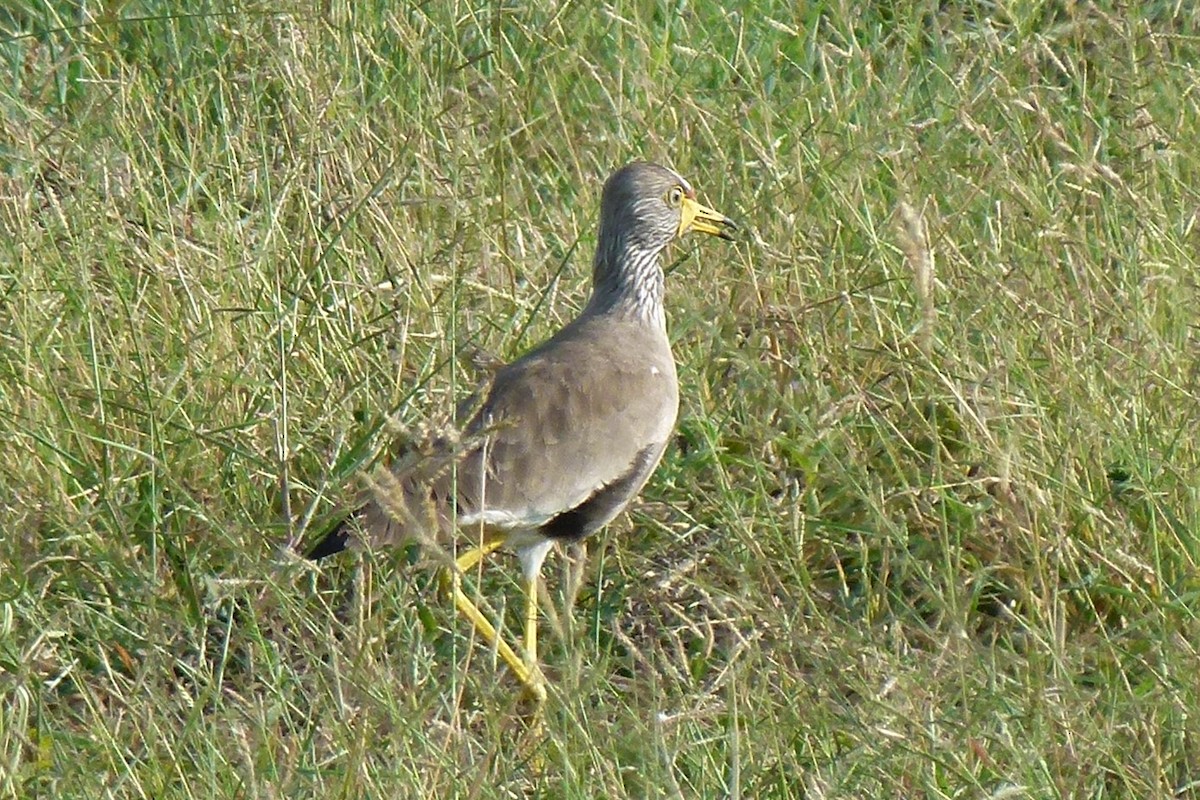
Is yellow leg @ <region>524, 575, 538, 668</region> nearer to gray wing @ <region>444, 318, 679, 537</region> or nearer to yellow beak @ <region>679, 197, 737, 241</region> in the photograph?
gray wing @ <region>444, 318, 679, 537</region>

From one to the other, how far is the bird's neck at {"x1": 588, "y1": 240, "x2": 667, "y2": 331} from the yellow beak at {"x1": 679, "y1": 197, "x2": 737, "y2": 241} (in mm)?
121

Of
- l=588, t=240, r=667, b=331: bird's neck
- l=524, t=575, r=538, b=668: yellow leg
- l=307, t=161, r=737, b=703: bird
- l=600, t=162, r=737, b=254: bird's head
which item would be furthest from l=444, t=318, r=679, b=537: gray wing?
l=600, t=162, r=737, b=254: bird's head

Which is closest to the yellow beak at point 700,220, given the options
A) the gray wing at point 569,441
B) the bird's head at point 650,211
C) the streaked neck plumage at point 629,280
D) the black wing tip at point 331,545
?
the bird's head at point 650,211

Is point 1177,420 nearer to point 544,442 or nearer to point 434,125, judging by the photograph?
point 544,442

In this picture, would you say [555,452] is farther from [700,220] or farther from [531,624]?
[700,220]

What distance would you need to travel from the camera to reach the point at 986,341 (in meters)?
4.59

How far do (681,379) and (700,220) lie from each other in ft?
1.52

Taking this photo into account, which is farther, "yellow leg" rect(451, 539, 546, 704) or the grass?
"yellow leg" rect(451, 539, 546, 704)

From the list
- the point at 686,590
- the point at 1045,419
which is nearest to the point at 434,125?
the point at 686,590

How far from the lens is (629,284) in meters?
5.14

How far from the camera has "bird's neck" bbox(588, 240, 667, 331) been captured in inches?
202

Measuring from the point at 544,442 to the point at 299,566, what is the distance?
135 cm

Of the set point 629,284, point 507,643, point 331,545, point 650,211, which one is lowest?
point 507,643

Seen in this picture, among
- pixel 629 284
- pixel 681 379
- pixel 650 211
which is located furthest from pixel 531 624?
pixel 650 211
